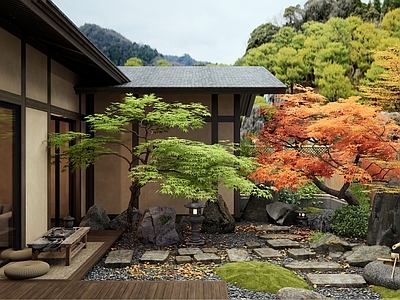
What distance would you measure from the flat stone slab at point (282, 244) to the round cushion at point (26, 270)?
12.6ft

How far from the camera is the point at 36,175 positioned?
6.74m

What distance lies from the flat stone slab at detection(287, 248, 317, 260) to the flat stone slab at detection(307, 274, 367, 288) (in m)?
1.02

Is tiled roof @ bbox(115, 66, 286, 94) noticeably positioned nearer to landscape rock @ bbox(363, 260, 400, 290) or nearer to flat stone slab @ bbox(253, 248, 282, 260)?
flat stone slab @ bbox(253, 248, 282, 260)

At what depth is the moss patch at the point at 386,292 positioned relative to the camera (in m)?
4.84

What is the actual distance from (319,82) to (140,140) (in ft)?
47.4

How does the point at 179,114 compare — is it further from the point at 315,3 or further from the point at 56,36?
the point at 315,3

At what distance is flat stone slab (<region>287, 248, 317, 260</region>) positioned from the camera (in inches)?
259

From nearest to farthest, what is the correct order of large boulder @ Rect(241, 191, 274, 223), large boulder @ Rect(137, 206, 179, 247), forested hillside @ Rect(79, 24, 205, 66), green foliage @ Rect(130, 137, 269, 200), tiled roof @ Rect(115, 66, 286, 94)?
1. green foliage @ Rect(130, 137, 269, 200)
2. large boulder @ Rect(137, 206, 179, 247)
3. tiled roof @ Rect(115, 66, 286, 94)
4. large boulder @ Rect(241, 191, 274, 223)
5. forested hillside @ Rect(79, 24, 205, 66)

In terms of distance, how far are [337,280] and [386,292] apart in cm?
57

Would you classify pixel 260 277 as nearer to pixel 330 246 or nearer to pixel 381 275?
pixel 381 275

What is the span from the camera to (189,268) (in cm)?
597

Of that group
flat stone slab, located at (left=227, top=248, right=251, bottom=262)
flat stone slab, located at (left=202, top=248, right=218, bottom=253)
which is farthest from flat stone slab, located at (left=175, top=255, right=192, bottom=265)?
flat stone slab, located at (left=227, top=248, right=251, bottom=262)

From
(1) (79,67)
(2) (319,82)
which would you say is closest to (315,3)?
(2) (319,82)

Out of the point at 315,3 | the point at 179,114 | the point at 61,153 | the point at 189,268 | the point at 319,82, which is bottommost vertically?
the point at 189,268
